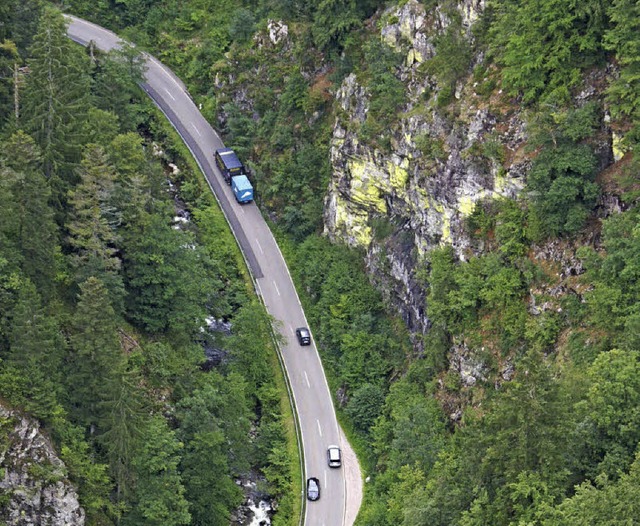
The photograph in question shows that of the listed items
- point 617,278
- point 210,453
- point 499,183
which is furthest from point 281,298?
point 617,278

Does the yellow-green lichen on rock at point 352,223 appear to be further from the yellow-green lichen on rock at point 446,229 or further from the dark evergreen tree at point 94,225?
the dark evergreen tree at point 94,225

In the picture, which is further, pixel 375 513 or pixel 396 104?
pixel 396 104

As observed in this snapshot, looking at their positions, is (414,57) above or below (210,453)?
above

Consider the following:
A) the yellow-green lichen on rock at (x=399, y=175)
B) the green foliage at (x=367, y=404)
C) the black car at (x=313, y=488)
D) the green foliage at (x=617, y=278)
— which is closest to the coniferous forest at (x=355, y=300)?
the green foliage at (x=617, y=278)

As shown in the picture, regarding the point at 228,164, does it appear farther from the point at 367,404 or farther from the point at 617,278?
the point at 617,278

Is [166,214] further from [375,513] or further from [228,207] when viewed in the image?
[375,513]

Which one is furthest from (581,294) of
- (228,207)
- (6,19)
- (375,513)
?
(6,19)

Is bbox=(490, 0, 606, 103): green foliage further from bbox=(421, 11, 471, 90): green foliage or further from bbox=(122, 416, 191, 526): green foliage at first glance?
bbox=(122, 416, 191, 526): green foliage
